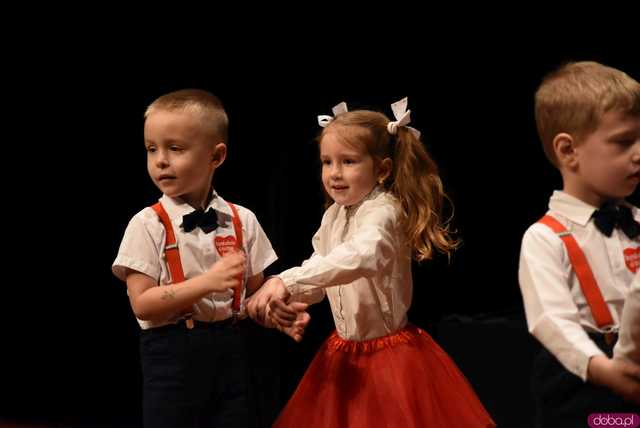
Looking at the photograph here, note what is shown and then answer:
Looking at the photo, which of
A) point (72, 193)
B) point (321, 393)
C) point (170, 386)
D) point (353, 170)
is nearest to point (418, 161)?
point (353, 170)

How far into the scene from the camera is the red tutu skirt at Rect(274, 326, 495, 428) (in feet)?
7.18

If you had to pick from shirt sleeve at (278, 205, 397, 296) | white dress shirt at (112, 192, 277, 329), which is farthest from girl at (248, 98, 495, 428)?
white dress shirt at (112, 192, 277, 329)

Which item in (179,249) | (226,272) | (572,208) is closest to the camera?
(572,208)

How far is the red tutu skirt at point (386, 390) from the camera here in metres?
2.19

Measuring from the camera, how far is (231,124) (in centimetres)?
320

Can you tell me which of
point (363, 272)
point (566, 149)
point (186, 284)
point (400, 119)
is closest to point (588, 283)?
point (566, 149)

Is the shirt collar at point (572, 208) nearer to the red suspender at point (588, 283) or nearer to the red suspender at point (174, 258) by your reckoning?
the red suspender at point (588, 283)

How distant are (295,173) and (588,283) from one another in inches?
63.5

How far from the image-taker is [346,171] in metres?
2.31

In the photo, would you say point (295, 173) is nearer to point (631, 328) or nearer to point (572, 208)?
point (572, 208)

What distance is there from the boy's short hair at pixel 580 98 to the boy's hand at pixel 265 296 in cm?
71

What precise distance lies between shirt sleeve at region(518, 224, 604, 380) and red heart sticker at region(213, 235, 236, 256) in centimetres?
79

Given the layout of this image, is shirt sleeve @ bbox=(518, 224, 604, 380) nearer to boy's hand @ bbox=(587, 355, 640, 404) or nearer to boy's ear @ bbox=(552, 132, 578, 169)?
boy's hand @ bbox=(587, 355, 640, 404)

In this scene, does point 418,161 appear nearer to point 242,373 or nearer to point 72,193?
point 242,373
